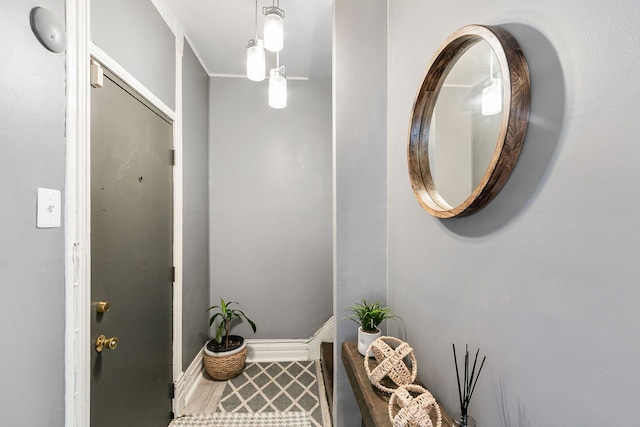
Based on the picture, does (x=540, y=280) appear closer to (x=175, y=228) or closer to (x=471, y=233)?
(x=471, y=233)

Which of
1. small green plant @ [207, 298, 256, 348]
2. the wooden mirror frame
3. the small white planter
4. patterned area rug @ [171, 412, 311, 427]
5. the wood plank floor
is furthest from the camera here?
small green plant @ [207, 298, 256, 348]

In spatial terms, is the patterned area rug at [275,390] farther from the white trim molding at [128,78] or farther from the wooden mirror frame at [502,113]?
the white trim molding at [128,78]

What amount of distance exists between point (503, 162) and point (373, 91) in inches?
37.5

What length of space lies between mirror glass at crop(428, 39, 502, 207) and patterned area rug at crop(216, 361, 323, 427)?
1.79 meters

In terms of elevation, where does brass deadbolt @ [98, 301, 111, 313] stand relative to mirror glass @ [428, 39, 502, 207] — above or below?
below

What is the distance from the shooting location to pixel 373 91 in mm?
1441

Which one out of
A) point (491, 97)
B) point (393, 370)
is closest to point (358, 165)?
point (491, 97)

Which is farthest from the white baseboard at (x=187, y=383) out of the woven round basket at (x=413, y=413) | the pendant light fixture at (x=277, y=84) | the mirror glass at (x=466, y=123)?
the mirror glass at (x=466, y=123)

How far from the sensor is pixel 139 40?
145 cm

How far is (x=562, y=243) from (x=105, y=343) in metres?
1.55

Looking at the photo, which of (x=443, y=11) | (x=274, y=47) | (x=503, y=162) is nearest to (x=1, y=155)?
(x=274, y=47)

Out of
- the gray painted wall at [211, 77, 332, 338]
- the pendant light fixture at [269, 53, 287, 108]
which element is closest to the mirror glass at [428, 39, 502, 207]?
the pendant light fixture at [269, 53, 287, 108]

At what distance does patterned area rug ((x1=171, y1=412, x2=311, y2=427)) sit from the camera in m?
1.80

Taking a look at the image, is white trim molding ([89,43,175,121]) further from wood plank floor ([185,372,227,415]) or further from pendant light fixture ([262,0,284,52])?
wood plank floor ([185,372,227,415])
